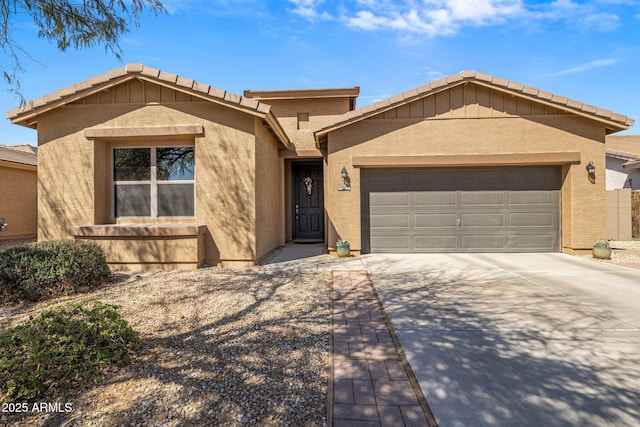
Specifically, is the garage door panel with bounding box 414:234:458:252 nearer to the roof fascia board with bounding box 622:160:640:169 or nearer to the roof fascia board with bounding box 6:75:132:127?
the roof fascia board with bounding box 6:75:132:127

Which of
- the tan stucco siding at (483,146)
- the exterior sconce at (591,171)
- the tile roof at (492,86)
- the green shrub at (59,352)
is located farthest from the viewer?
the tan stucco siding at (483,146)

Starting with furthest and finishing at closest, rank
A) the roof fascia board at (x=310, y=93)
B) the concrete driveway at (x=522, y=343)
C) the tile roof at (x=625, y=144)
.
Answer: the tile roof at (x=625, y=144) < the roof fascia board at (x=310, y=93) < the concrete driveway at (x=522, y=343)

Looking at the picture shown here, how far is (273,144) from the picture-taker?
9641 millimetres

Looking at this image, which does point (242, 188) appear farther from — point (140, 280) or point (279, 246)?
point (279, 246)

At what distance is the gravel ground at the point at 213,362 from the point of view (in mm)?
2170

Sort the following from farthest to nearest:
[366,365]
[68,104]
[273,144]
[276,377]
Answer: [273,144] < [68,104] < [366,365] < [276,377]

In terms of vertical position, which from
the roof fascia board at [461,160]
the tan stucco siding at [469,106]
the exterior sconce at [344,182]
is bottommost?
the exterior sconce at [344,182]

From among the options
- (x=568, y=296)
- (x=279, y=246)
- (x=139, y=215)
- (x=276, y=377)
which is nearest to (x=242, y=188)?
(x=139, y=215)

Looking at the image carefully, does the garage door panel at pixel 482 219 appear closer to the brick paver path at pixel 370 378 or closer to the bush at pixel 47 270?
the brick paver path at pixel 370 378

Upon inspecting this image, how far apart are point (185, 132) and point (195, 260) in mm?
3007

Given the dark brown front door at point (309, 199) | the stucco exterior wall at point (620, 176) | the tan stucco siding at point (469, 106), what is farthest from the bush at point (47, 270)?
the stucco exterior wall at point (620, 176)

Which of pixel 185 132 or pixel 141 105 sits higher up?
pixel 141 105

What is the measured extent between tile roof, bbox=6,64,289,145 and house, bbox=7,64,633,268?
32 mm

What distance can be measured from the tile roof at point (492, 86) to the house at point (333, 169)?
0.03 metres
